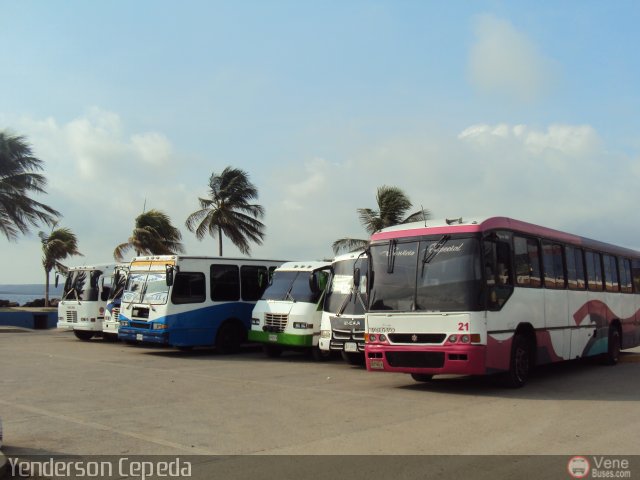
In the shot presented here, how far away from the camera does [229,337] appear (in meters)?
19.5

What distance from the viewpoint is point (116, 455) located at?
6707mm

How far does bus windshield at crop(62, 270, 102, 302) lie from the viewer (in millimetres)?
22812

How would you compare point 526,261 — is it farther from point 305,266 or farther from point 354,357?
point 305,266

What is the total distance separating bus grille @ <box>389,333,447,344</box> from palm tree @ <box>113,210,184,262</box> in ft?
91.7

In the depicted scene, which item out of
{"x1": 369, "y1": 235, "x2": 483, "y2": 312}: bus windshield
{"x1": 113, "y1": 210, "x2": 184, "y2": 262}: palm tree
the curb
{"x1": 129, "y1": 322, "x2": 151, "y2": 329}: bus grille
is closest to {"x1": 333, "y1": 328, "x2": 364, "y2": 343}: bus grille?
{"x1": 369, "y1": 235, "x2": 483, "y2": 312}: bus windshield

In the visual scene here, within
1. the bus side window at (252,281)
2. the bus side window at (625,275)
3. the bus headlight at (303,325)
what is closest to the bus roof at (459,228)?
the bus side window at (625,275)

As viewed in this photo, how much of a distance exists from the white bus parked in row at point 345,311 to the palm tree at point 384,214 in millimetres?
19157

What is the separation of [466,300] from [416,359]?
1.33 metres

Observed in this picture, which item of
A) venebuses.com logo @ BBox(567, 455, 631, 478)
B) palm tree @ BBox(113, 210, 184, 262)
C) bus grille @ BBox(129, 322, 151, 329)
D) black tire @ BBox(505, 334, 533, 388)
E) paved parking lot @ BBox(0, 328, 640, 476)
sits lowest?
venebuses.com logo @ BBox(567, 455, 631, 478)

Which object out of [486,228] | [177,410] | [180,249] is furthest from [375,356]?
[180,249]

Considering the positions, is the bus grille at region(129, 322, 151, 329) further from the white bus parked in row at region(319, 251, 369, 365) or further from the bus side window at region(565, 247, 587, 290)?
the bus side window at region(565, 247, 587, 290)

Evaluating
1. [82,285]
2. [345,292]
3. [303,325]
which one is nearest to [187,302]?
→ [303,325]

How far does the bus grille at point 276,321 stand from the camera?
17.2 meters

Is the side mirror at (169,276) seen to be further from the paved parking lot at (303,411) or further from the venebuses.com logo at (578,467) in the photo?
the venebuses.com logo at (578,467)
